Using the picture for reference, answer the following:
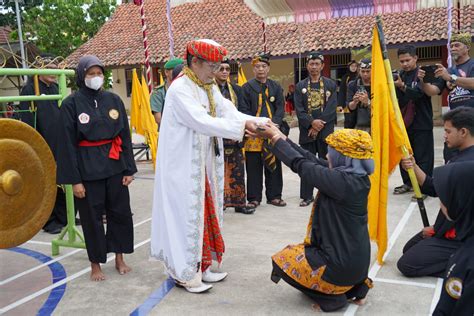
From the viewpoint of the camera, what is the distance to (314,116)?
20.6 feet

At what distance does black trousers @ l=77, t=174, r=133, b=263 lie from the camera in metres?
3.84

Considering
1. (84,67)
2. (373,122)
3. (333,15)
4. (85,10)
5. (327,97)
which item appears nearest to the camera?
(84,67)

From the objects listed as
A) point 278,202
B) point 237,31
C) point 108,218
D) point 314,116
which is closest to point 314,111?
point 314,116

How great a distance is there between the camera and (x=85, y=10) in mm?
24781

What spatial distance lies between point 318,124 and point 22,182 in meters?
3.98

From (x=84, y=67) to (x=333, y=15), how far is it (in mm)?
8237

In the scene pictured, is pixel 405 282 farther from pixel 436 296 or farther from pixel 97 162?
pixel 97 162

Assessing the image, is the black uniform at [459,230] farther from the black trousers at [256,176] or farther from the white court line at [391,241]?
the black trousers at [256,176]

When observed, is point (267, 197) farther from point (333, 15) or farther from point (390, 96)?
point (333, 15)

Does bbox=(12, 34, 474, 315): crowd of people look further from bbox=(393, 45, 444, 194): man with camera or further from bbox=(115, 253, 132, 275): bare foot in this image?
bbox=(393, 45, 444, 194): man with camera

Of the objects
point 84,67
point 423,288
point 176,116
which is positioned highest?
point 84,67

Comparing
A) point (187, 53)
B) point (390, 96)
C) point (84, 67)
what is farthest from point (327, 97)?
point (84, 67)

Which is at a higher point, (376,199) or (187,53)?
(187,53)

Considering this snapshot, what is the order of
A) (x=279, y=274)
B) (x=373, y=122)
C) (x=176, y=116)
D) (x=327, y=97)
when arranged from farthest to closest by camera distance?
1. (x=327, y=97)
2. (x=373, y=122)
3. (x=176, y=116)
4. (x=279, y=274)
